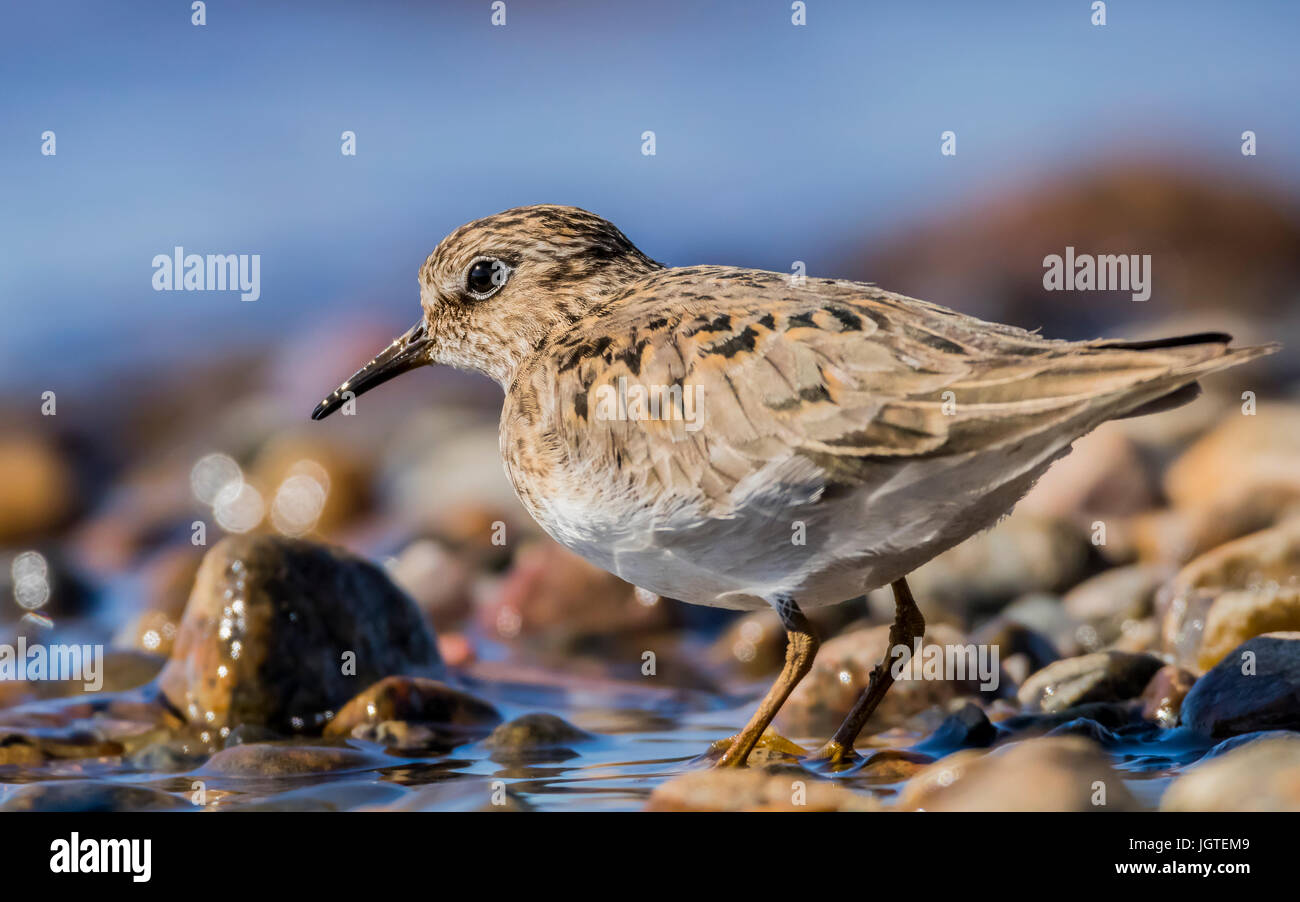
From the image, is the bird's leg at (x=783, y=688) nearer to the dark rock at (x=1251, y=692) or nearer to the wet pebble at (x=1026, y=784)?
the wet pebble at (x=1026, y=784)

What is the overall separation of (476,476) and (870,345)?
771 cm

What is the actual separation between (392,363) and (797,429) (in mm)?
2746

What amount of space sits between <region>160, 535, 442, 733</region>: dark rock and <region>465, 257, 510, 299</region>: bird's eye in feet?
6.12

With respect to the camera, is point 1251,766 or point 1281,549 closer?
point 1251,766

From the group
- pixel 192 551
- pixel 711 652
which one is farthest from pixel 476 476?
pixel 711 652

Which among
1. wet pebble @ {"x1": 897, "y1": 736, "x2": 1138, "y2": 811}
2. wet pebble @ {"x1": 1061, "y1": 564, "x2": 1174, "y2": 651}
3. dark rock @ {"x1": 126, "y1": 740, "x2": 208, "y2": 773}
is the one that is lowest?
dark rock @ {"x1": 126, "y1": 740, "x2": 208, "y2": 773}

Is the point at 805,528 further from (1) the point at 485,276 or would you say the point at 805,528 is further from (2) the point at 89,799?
(2) the point at 89,799

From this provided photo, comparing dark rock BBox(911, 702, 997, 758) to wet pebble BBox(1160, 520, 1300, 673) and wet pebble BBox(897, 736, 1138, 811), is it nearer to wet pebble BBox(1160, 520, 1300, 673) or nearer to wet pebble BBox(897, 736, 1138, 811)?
wet pebble BBox(897, 736, 1138, 811)

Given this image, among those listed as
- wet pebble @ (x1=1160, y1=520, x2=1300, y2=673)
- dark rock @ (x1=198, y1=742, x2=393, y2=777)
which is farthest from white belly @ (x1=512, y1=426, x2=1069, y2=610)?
wet pebble @ (x1=1160, y1=520, x2=1300, y2=673)

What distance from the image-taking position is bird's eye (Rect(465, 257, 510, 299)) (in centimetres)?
674

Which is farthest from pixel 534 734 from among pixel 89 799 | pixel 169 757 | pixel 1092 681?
pixel 1092 681

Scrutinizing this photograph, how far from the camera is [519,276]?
671 centimetres

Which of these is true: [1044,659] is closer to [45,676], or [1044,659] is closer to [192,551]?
[45,676]

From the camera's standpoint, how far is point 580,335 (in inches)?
240
